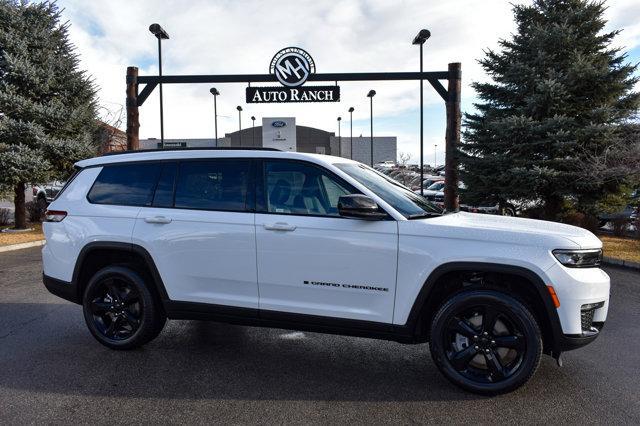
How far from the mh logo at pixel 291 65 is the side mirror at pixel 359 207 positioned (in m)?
11.0

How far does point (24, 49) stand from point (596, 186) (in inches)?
616

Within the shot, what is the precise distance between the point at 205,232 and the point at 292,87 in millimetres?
10715

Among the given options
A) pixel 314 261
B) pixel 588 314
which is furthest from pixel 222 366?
pixel 588 314

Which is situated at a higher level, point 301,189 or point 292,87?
point 292,87

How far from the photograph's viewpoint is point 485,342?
369cm

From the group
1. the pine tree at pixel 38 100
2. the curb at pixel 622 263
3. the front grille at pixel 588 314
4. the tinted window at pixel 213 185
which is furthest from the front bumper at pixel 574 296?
the pine tree at pixel 38 100

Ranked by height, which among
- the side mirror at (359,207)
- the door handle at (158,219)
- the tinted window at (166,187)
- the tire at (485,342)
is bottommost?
the tire at (485,342)

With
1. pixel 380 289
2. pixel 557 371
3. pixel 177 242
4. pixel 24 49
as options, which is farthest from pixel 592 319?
pixel 24 49

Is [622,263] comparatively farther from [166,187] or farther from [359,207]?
[166,187]

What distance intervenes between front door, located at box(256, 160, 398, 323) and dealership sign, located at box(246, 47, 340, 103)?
34.0ft

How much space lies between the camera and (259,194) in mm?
4211

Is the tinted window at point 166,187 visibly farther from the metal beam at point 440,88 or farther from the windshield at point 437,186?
the windshield at point 437,186

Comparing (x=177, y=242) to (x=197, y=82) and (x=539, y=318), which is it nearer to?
(x=539, y=318)

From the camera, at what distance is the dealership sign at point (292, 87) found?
45.8 feet
